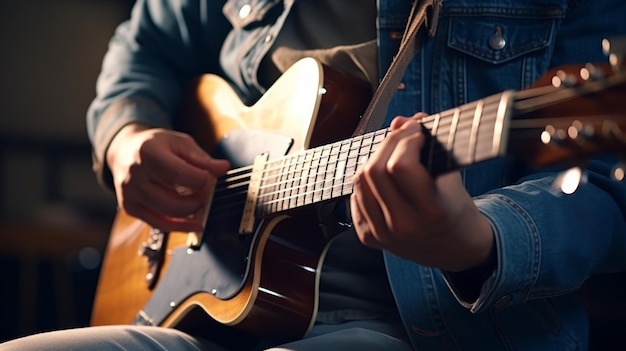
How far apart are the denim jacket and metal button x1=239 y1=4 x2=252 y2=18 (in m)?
0.10

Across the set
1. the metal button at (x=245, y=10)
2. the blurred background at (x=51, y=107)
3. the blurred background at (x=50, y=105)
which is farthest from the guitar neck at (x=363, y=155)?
the blurred background at (x=50, y=105)

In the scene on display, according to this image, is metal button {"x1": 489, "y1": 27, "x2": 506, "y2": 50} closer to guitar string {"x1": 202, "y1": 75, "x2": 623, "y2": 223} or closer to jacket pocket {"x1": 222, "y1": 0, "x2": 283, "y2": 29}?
guitar string {"x1": 202, "y1": 75, "x2": 623, "y2": 223}

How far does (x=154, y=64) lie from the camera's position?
1.49m

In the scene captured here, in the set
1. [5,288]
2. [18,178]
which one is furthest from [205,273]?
[18,178]

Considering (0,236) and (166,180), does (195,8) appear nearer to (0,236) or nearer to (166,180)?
(166,180)

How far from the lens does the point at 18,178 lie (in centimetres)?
348

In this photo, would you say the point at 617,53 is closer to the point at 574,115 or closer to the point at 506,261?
the point at 574,115

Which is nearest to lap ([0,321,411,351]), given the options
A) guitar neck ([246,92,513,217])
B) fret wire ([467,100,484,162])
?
guitar neck ([246,92,513,217])

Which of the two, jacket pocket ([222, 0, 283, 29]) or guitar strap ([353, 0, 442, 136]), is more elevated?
guitar strap ([353, 0, 442, 136])

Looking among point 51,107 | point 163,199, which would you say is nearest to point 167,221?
point 163,199

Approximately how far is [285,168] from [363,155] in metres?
0.17

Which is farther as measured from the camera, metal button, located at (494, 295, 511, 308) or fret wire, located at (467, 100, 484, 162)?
metal button, located at (494, 295, 511, 308)

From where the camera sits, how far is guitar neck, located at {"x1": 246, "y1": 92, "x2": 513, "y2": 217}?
2.34 ft

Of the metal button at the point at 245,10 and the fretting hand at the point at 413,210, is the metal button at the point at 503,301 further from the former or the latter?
the metal button at the point at 245,10
